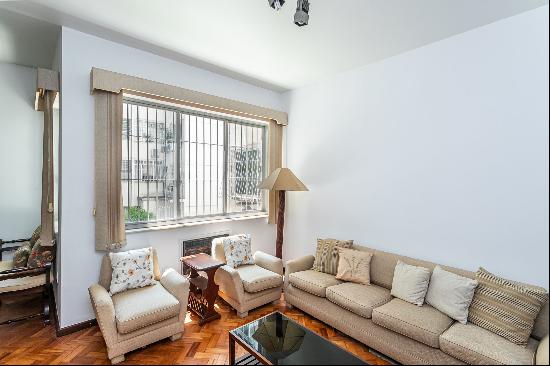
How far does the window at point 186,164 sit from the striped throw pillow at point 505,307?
2.74m

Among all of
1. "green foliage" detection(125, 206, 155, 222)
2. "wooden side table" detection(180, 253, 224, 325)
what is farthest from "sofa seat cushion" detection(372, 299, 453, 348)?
"green foliage" detection(125, 206, 155, 222)

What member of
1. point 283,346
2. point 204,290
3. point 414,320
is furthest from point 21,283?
point 414,320

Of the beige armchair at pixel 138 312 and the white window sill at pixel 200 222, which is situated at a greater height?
the white window sill at pixel 200 222

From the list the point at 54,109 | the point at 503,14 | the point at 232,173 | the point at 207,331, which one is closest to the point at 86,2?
the point at 54,109

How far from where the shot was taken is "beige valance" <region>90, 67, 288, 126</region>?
2.45m

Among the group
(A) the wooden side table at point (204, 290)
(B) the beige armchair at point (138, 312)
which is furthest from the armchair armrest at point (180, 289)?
(A) the wooden side table at point (204, 290)

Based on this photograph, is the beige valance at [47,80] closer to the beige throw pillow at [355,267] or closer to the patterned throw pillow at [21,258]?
the patterned throw pillow at [21,258]

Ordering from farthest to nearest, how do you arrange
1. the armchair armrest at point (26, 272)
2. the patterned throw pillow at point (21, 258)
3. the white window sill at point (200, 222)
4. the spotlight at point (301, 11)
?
the white window sill at point (200, 222), the patterned throw pillow at point (21, 258), the armchair armrest at point (26, 272), the spotlight at point (301, 11)

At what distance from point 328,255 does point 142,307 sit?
73.0 inches

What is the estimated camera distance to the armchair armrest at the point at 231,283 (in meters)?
2.76

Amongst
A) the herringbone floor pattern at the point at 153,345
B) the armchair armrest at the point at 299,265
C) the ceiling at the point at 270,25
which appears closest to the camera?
the herringbone floor pattern at the point at 153,345

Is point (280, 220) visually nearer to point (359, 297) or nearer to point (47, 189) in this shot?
point (359, 297)

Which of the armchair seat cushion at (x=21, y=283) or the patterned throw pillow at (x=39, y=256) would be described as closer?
the armchair seat cushion at (x=21, y=283)

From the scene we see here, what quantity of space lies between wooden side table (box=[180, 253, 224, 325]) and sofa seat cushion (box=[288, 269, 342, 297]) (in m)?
0.80
